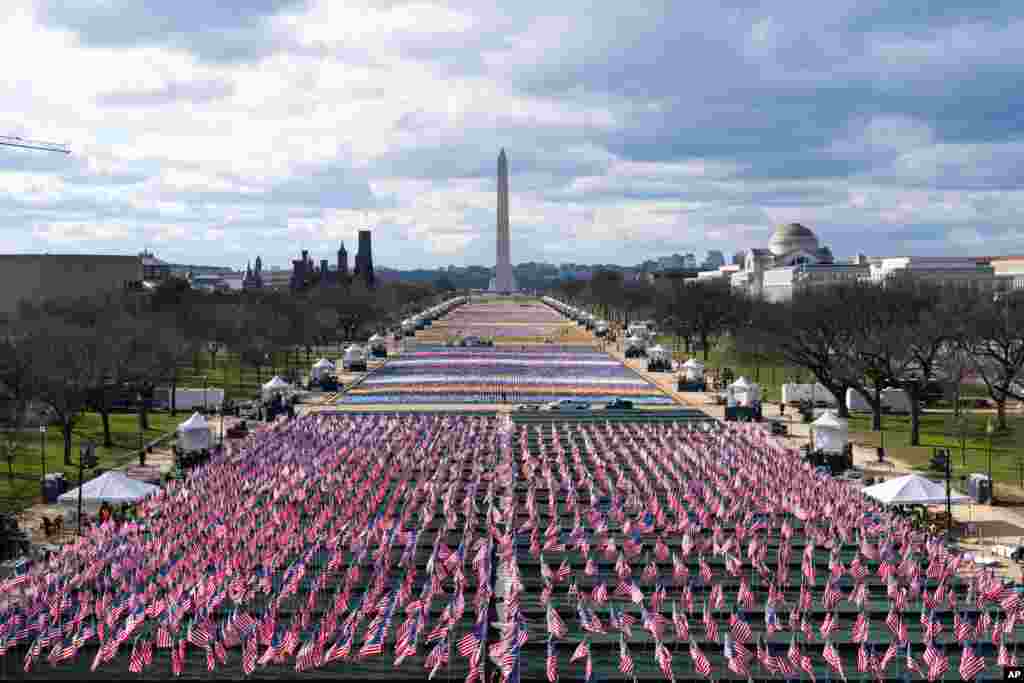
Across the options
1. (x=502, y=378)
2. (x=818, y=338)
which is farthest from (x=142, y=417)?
(x=818, y=338)

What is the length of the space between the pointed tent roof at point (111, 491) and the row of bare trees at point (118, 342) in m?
10.1

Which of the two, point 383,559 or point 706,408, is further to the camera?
point 706,408

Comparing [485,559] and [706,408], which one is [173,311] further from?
[485,559]

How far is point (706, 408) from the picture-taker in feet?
219

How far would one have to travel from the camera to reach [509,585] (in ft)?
89.4

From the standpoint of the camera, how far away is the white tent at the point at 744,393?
204 ft

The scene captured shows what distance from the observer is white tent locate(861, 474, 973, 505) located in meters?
35.9

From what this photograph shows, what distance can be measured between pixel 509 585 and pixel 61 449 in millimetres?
31414

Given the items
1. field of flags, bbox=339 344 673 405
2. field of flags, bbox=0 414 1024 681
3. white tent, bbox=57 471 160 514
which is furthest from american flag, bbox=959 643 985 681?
field of flags, bbox=339 344 673 405

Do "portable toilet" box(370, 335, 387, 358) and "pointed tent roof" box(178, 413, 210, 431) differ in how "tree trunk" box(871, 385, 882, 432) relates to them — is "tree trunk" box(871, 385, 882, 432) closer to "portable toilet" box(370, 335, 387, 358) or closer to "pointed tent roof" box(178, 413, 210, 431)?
"pointed tent roof" box(178, 413, 210, 431)

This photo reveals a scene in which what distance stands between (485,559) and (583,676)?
6.77 meters

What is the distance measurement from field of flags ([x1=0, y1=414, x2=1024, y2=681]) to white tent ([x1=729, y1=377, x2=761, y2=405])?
60.0ft

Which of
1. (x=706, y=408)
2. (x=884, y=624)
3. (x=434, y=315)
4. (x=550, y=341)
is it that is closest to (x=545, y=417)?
(x=706, y=408)

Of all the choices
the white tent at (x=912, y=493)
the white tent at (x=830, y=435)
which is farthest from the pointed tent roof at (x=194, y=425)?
the white tent at (x=912, y=493)
